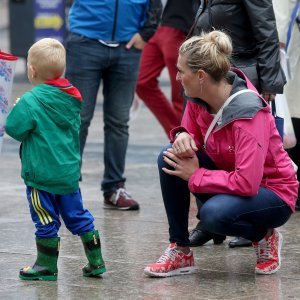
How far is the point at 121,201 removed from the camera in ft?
23.3

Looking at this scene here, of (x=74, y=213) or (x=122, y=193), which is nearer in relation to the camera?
(x=74, y=213)

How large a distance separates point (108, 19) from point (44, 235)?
2325mm

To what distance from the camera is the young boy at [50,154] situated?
5039 mm

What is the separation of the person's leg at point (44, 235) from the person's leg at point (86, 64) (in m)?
1.98

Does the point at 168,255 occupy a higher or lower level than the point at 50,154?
lower

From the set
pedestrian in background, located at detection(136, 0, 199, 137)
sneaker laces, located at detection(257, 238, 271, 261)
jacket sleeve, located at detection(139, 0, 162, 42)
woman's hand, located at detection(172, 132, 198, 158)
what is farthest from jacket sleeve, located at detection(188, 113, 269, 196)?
pedestrian in background, located at detection(136, 0, 199, 137)

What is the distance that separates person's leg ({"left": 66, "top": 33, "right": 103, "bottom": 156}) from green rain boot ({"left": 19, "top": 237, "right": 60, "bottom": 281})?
6.68 ft

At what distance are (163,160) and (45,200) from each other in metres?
0.63

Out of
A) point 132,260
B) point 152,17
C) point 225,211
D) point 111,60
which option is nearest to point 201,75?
point 225,211

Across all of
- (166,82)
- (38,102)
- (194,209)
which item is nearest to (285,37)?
(194,209)

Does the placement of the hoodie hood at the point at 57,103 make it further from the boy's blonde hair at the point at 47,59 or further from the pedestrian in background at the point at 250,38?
the pedestrian in background at the point at 250,38

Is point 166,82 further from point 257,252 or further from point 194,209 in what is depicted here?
point 257,252

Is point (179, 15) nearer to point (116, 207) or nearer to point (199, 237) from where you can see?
point (116, 207)

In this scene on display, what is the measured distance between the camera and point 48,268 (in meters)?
5.16
